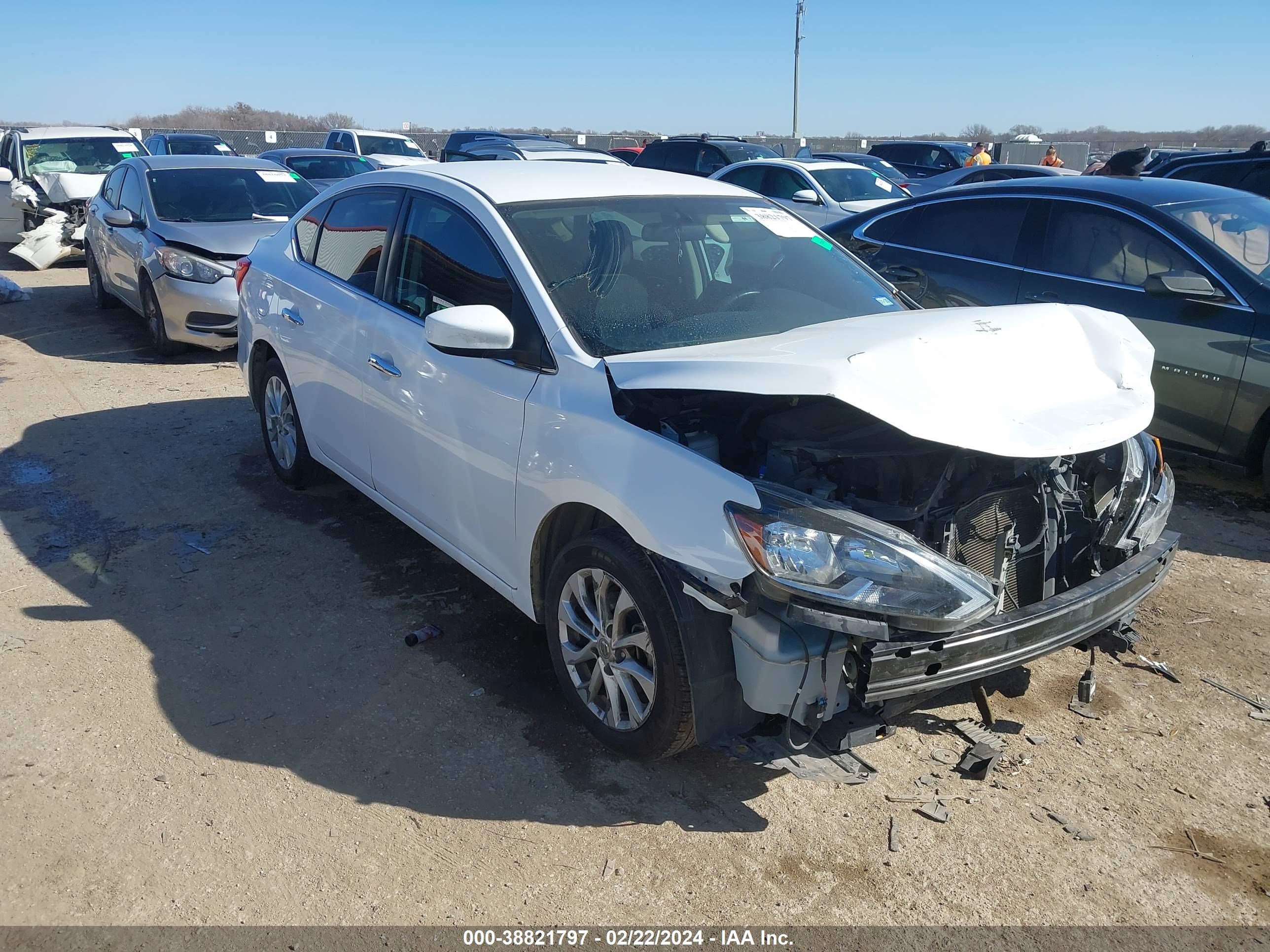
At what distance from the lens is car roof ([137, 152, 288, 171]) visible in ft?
32.2

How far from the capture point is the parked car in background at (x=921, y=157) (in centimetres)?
2289

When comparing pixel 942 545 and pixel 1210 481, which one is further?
pixel 1210 481

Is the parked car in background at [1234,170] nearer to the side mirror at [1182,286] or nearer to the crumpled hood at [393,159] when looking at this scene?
the side mirror at [1182,286]

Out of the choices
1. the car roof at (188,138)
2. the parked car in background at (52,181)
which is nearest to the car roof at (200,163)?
the parked car in background at (52,181)

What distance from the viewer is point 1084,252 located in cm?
620

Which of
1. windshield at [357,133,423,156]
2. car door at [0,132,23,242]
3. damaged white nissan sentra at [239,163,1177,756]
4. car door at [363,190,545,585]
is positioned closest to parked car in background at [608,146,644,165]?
windshield at [357,133,423,156]

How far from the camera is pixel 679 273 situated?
3859 mm

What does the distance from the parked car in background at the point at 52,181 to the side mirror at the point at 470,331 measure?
12725mm

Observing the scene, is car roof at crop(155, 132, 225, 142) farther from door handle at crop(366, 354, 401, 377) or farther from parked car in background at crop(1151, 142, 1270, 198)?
door handle at crop(366, 354, 401, 377)

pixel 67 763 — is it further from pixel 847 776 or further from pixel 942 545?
pixel 942 545

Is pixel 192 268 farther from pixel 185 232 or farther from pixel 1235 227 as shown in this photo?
pixel 1235 227

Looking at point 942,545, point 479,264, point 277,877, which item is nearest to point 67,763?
point 277,877

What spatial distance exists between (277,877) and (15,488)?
4.21 metres

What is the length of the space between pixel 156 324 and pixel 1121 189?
7991 millimetres
